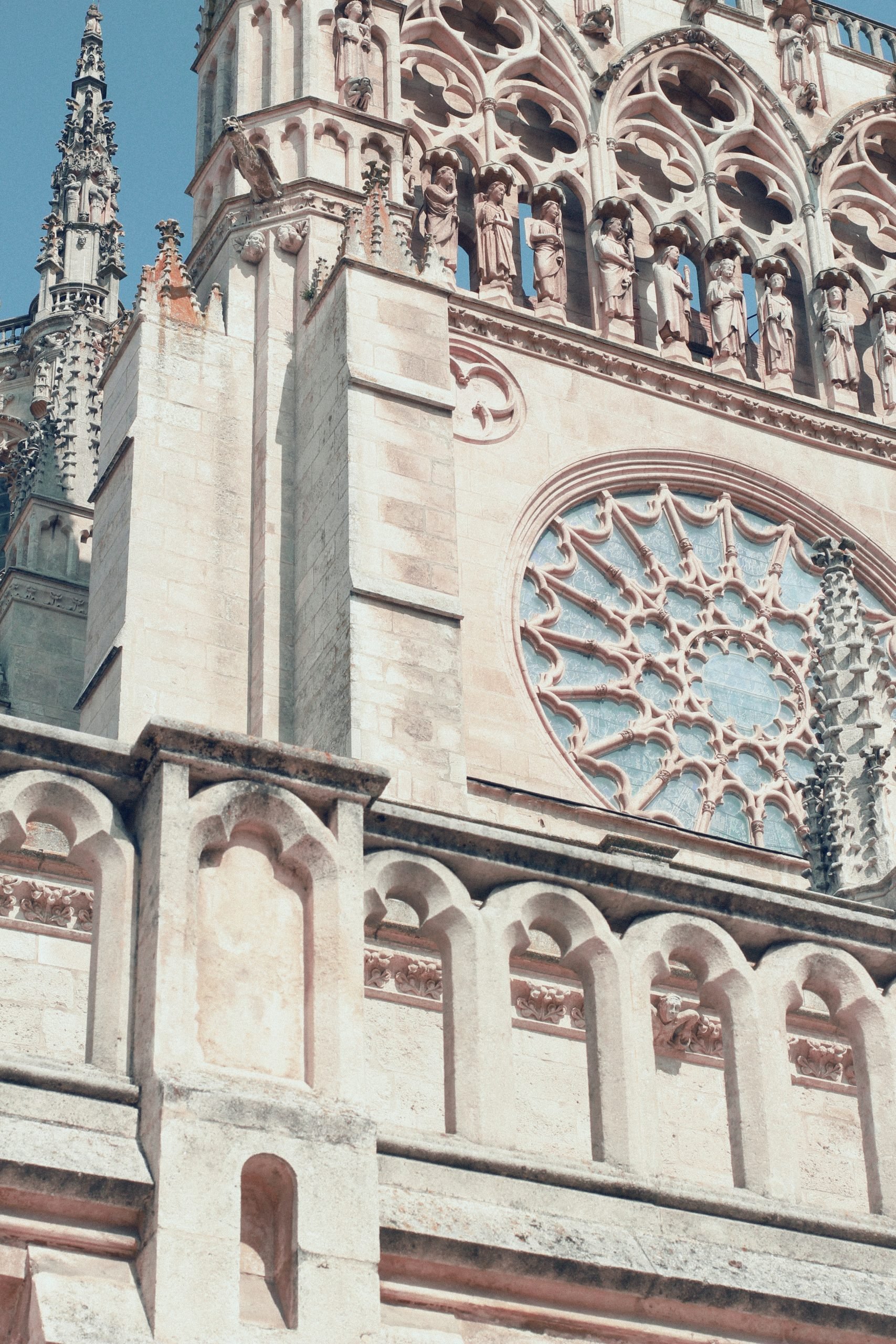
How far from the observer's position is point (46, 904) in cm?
975

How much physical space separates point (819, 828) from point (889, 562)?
10.3 meters

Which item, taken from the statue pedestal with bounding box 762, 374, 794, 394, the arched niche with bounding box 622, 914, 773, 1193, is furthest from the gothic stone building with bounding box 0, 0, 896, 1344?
the statue pedestal with bounding box 762, 374, 794, 394

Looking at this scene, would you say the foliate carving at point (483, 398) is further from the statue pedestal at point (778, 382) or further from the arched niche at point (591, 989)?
the arched niche at point (591, 989)

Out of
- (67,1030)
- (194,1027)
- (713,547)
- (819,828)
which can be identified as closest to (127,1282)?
(194,1027)

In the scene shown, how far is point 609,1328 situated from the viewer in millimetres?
6078

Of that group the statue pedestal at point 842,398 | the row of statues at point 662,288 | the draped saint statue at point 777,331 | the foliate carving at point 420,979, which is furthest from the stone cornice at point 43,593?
the foliate carving at point 420,979

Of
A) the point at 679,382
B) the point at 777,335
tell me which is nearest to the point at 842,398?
the point at 777,335

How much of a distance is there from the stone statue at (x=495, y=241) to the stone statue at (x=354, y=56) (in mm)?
1353

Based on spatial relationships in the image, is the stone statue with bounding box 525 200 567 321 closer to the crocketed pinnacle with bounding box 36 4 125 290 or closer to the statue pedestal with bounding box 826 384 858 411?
the statue pedestal with bounding box 826 384 858 411

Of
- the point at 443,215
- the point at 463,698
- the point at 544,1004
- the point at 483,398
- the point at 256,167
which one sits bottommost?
the point at 544,1004

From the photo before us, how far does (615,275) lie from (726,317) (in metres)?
1.09

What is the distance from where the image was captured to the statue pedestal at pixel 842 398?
68.6ft

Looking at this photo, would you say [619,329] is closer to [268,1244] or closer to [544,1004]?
[544,1004]

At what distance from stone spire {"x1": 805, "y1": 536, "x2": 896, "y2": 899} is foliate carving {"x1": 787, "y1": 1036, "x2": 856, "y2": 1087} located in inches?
28.4
